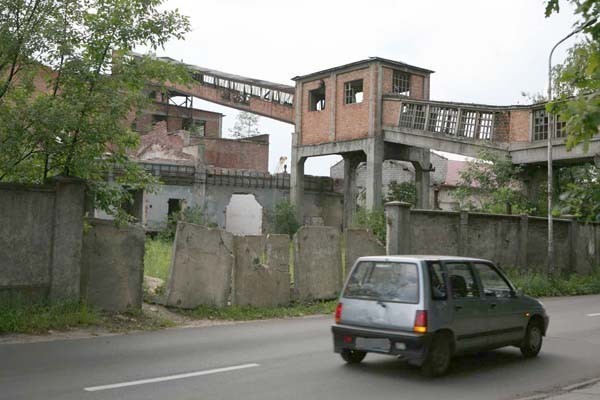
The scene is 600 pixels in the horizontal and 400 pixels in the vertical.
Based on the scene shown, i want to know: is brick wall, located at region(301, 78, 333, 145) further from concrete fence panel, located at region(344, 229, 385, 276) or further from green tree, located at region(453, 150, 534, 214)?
concrete fence panel, located at region(344, 229, 385, 276)

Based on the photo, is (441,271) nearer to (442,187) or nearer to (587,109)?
Answer: (587,109)

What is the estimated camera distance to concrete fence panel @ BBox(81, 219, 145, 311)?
1273 cm

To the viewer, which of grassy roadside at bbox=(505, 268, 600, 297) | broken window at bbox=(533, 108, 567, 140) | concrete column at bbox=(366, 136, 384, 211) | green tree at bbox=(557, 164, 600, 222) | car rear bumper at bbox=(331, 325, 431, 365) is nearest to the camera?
green tree at bbox=(557, 164, 600, 222)

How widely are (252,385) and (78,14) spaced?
824 centimetres

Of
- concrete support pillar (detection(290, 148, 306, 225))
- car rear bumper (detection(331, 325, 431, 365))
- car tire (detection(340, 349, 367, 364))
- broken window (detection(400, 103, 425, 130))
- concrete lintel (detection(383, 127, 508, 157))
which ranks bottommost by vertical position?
car tire (detection(340, 349, 367, 364))

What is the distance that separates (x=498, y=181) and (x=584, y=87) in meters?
20.5

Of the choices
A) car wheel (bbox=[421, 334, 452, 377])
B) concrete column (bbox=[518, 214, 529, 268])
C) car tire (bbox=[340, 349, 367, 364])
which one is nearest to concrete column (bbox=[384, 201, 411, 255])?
concrete column (bbox=[518, 214, 529, 268])

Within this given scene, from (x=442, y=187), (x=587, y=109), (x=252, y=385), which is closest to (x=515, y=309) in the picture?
(x=252, y=385)

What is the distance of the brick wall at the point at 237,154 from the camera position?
4659cm

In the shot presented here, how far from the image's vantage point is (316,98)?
118 feet

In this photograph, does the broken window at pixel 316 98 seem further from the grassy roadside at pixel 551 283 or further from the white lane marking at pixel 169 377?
the white lane marking at pixel 169 377

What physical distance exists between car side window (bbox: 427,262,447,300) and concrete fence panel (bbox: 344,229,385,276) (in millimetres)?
8746

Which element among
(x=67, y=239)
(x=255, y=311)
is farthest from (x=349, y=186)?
(x=67, y=239)

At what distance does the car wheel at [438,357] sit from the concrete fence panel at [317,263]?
7.83 metres
